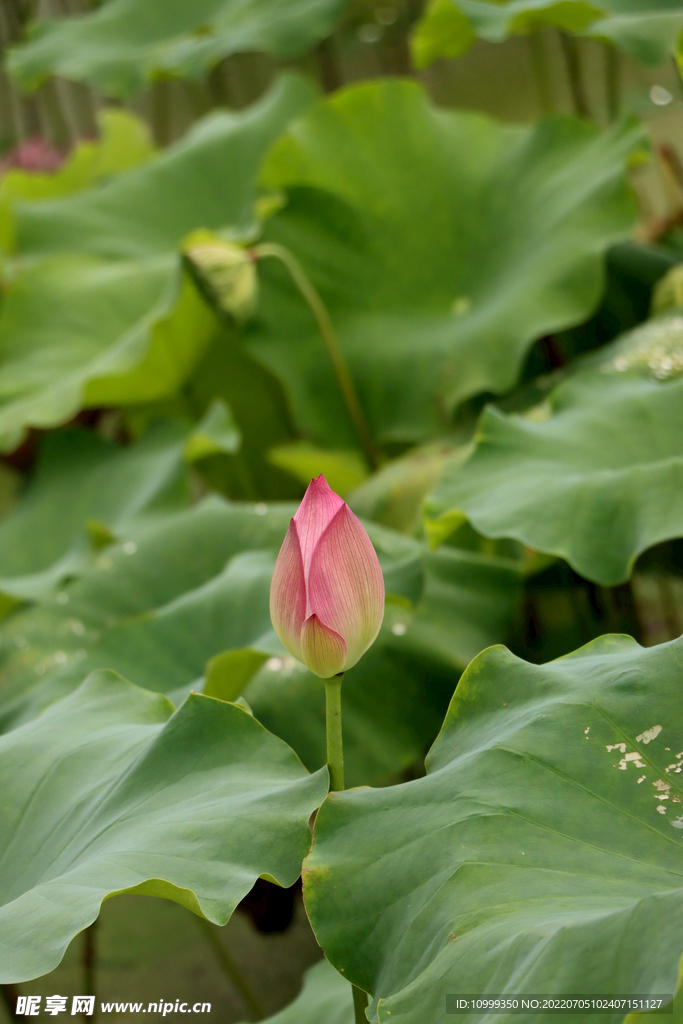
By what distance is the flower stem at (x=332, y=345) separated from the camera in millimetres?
1340

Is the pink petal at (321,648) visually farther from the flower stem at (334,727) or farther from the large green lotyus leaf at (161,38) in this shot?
the large green lotyus leaf at (161,38)

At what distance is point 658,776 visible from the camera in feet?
1.63

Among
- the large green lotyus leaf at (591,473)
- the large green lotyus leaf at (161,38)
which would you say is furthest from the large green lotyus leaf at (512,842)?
the large green lotyus leaf at (161,38)

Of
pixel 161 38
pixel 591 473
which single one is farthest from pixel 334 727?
pixel 161 38

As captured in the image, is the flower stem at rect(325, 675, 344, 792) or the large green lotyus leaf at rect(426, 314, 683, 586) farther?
the large green lotyus leaf at rect(426, 314, 683, 586)

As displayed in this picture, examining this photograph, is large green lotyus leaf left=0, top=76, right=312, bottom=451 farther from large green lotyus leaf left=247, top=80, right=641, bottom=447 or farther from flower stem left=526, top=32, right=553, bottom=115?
flower stem left=526, top=32, right=553, bottom=115

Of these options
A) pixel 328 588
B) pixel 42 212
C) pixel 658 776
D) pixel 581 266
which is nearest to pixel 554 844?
pixel 658 776

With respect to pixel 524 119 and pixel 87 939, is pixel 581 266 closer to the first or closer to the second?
pixel 87 939

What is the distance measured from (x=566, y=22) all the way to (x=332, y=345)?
54 centimetres

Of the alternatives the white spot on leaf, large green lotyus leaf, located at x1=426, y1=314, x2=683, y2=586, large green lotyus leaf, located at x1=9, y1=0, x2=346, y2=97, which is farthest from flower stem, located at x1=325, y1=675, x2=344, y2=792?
large green lotyus leaf, located at x1=9, y1=0, x2=346, y2=97

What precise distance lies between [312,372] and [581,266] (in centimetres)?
46

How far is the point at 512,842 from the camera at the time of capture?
489mm

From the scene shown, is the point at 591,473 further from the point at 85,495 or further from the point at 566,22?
the point at 85,495

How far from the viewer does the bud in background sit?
1295 mm
